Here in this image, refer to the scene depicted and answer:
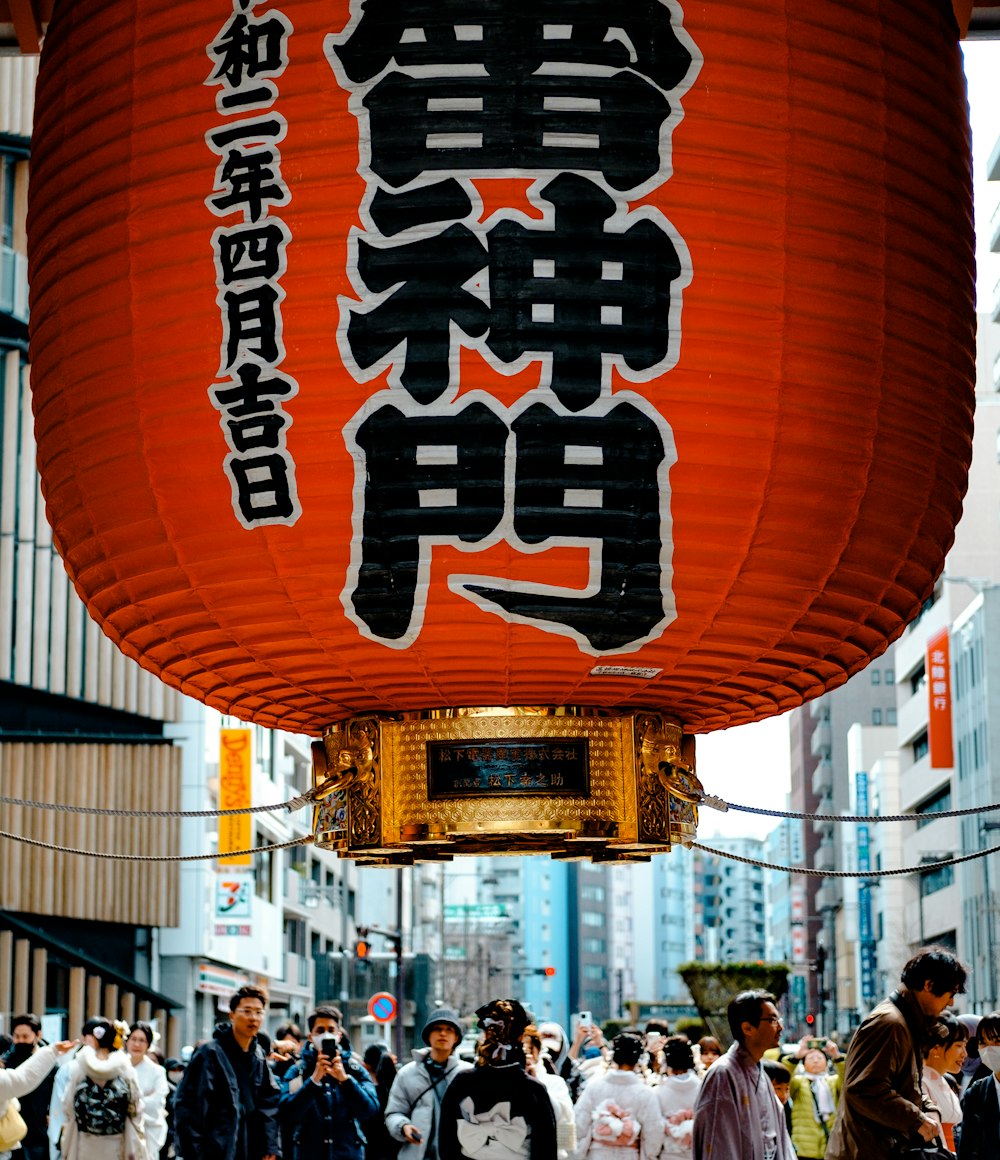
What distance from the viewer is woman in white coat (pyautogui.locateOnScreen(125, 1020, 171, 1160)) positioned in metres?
12.6

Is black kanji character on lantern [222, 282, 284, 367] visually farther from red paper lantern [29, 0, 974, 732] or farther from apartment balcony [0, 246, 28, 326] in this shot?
apartment balcony [0, 246, 28, 326]

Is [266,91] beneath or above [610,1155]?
above

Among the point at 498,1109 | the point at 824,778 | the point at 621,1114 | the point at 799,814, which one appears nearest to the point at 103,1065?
the point at 621,1114

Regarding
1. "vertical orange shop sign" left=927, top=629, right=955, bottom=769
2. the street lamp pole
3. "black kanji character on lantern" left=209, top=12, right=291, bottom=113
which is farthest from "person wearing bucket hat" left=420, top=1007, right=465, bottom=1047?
"vertical orange shop sign" left=927, top=629, right=955, bottom=769

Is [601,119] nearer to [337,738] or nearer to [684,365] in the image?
[684,365]

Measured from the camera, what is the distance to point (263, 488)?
12.3 feet

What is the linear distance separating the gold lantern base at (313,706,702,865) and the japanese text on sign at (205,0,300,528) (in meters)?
0.70

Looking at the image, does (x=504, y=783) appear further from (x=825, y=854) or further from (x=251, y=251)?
(x=825, y=854)

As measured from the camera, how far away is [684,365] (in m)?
3.60

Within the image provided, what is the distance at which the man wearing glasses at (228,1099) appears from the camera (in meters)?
8.76

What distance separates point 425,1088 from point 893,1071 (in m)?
4.60

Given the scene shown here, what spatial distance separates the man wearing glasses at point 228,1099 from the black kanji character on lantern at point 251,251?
18.4ft

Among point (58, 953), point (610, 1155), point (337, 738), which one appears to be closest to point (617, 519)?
point (337, 738)

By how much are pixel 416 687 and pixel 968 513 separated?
5837 centimetres
